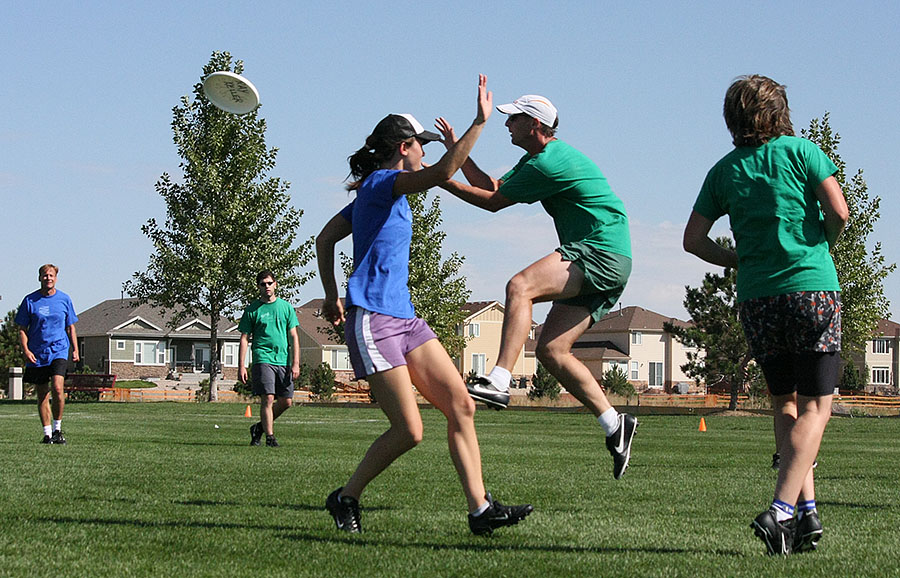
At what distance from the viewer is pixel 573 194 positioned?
609cm

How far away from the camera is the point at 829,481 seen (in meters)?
9.90

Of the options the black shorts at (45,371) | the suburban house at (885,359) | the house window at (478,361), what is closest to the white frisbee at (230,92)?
the black shorts at (45,371)

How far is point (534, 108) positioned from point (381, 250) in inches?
55.9

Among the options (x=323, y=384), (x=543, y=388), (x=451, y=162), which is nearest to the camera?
(x=451, y=162)

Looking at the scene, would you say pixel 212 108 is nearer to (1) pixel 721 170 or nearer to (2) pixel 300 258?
(2) pixel 300 258

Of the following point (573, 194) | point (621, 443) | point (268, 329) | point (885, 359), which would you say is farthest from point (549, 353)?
point (885, 359)

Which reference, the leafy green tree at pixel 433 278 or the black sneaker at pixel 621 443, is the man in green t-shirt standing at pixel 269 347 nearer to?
the black sneaker at pixel 621 443

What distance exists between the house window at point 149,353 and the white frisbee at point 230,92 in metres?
71.8

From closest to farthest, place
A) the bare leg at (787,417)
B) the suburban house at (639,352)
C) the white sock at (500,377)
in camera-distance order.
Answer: the bare leg at (787,417) < the white sock at (500,377) < the suburban house at (639,352)

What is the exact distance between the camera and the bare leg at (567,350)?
6.26 meters

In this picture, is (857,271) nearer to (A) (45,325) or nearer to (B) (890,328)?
(A) (45,325)

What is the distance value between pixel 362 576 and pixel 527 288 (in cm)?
201

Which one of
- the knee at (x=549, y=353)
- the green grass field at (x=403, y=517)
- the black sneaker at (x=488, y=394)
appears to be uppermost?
the knee at (x=549, y=353)

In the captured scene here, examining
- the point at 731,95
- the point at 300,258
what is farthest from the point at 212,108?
the point at 731,95
